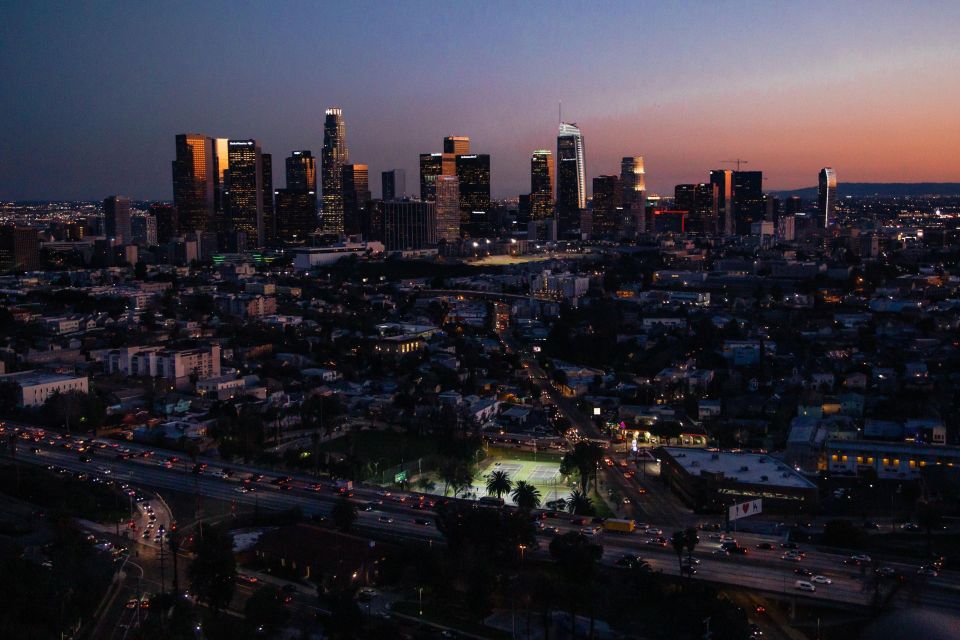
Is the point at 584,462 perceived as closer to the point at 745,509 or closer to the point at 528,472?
the point at 528,472

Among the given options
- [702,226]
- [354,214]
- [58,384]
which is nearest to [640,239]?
[702,226]

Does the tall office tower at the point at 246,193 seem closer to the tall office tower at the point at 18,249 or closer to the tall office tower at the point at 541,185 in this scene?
the tall office tower at the point at 18,249

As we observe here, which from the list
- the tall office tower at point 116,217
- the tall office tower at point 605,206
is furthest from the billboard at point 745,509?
the tall office tower at point 605,206

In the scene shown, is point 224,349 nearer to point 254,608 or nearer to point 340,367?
point 340,367

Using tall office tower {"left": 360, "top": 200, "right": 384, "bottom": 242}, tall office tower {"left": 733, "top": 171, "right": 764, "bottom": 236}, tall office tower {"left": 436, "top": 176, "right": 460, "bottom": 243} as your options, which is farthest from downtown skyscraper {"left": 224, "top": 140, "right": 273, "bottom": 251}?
tall office tower {"left": 733, "top": 171, "right": 764, "bottom": 236}

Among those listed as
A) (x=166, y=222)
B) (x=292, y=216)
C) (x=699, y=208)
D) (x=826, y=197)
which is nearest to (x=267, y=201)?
(x=292, y=216)

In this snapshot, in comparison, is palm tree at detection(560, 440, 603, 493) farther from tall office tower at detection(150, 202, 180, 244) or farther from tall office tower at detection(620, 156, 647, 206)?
tall office tower at detection(620, 156, 647, 206)
